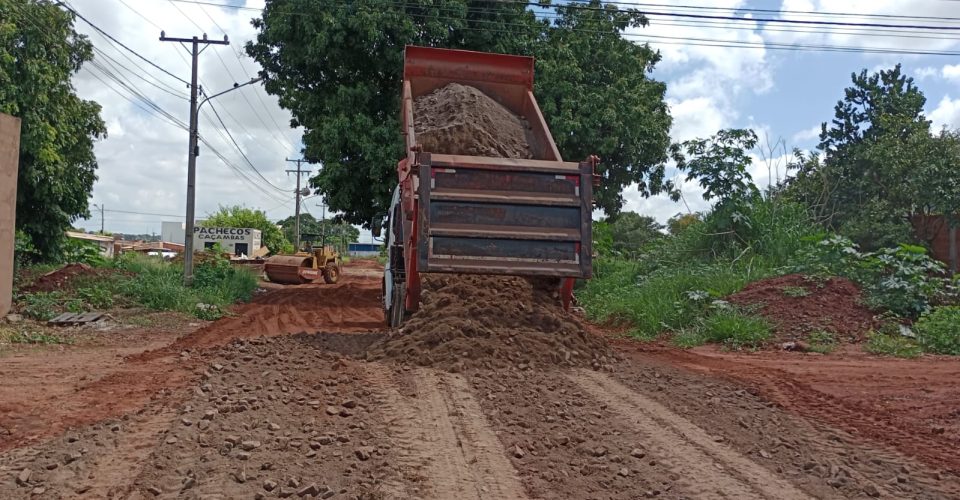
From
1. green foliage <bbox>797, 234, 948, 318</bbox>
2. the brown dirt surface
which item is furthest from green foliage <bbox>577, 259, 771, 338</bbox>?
the brown dirt surface

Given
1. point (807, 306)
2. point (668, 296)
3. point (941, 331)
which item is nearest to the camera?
point (941, 331)

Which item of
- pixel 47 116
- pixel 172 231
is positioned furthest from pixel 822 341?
pixel 172 231

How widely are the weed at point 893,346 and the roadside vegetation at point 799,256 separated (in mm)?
26

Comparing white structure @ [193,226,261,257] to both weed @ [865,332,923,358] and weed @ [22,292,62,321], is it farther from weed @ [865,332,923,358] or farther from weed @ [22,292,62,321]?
weed @ [865,332,923,358]

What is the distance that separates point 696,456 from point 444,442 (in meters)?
1.68

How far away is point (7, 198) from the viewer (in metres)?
12.7

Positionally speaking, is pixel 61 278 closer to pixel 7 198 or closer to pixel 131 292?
pixel 131 292

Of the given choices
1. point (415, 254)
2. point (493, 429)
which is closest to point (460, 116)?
point (415, 254)

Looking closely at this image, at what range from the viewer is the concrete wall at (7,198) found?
1248cm

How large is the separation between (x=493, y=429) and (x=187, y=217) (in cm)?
1739

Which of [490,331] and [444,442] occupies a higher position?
[490,331]

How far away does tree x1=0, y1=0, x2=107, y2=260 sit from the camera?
17984 millimetres

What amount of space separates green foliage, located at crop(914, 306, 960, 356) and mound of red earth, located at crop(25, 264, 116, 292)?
54.3ft

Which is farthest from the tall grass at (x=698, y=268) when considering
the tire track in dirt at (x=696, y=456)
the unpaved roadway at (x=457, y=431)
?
the tire track in dirt at (x=696, y=456)
